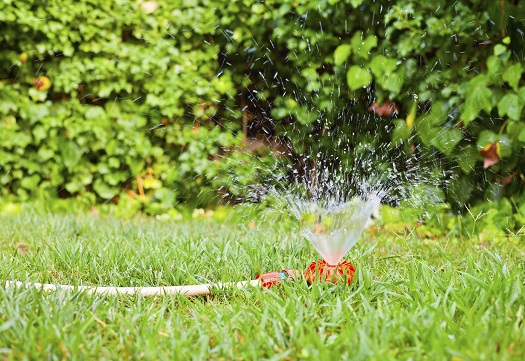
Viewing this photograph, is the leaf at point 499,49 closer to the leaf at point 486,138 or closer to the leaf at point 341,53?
the leaf at point 486,138

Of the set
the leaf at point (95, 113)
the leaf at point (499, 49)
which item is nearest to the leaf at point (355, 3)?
the leaf at point (499, 49)

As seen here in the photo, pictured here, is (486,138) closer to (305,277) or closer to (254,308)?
(305,277)

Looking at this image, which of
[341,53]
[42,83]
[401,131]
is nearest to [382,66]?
[341,53]

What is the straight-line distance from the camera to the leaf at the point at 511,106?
2.96m

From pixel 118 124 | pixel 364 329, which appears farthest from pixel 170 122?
pixel 364 329

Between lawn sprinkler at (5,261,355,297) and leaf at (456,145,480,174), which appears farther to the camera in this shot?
leaf at (456,145,480,174)

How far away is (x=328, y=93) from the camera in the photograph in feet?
12.0

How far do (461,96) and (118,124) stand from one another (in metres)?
2.03

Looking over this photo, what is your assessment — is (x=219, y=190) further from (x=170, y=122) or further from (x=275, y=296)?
(x=275, y=296)

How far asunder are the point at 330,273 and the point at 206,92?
226 centimetres

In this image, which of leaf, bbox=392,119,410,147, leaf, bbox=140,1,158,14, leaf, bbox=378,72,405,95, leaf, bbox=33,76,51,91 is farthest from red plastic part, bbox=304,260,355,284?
leaf, bbox=33,76,51,91

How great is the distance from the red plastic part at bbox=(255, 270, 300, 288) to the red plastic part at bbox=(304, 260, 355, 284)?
49 millimetres

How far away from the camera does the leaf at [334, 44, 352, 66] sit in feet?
11.2

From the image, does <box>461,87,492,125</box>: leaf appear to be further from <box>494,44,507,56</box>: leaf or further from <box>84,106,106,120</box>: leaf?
<box>84,106,106,120</box>: leaf
